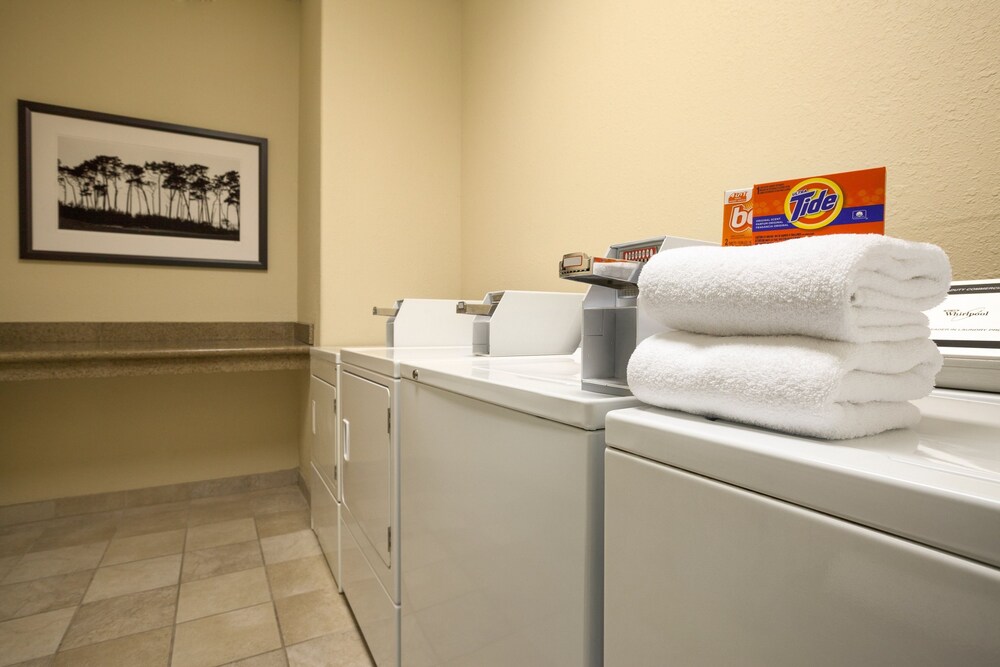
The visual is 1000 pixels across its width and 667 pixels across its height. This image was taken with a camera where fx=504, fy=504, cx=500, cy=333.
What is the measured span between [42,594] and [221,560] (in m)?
0.57

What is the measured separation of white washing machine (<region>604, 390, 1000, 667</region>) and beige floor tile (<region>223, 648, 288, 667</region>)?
1381 millimetres

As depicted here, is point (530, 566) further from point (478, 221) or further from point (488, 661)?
point (478, 221)

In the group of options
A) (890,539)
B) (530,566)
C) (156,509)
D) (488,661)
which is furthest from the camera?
(156,509)

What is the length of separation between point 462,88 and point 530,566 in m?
2.63

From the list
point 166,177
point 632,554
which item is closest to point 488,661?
point 632,554

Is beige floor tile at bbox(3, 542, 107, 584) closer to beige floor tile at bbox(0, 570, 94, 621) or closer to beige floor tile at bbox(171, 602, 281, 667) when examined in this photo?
beige floor tile at bbox(0, 570, 94, 621)

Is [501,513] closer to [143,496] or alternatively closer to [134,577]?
[134,577]

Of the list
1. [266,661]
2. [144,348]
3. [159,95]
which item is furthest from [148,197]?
[266,661]

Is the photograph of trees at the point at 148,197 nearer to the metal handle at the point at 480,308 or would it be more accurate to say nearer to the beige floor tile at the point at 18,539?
the beige floor tile at the point at 18,539

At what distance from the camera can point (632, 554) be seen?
1.75 feet

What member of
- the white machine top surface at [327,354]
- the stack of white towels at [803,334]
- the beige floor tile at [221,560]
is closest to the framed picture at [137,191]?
the white machine top surface at [327,354]

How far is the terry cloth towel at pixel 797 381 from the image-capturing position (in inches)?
17.5

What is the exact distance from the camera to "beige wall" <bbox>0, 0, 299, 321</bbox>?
7.96ft

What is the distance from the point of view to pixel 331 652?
158 centimetres
